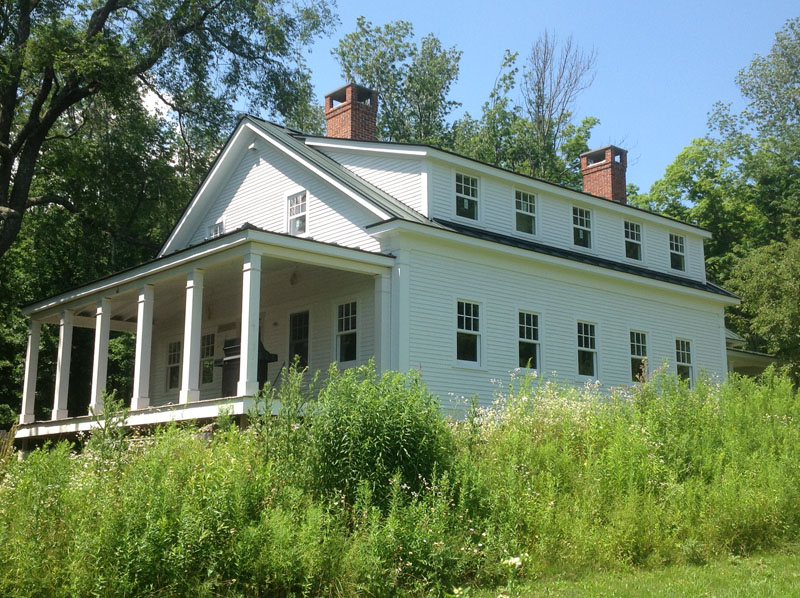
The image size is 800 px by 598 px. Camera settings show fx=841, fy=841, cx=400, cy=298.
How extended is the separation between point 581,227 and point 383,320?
8.45m

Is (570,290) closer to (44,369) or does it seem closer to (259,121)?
(259,121)

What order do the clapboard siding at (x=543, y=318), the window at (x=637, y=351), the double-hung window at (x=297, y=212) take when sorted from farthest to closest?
1. the window at (x=637, y=351)
2. the double-hung window at (x=297, y=212)
3. the clapboard siding at (x=543, y=318)

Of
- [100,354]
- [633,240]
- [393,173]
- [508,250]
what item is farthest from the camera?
[633,240]

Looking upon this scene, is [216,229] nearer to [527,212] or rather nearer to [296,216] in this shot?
[296,216]

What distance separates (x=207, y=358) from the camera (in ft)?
79.3

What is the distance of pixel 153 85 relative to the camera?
3078 cm

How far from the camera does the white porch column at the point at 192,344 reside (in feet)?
54.6

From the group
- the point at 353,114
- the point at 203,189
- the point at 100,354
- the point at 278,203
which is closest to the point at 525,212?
the point at 353,114

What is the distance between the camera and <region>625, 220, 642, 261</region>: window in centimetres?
2495

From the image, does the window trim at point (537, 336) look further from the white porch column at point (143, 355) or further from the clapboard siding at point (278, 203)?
the white porch column at point (143, 355)

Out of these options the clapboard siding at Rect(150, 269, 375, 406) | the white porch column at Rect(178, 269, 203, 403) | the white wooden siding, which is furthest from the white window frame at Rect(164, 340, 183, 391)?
the white porch column at Rect(178, 269, 203, 403)

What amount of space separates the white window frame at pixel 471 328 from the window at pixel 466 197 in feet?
7.88

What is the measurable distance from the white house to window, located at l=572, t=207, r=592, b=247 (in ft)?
0.22

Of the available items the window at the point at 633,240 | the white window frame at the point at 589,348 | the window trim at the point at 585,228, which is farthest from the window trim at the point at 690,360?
the window trim at the point at 585,228
